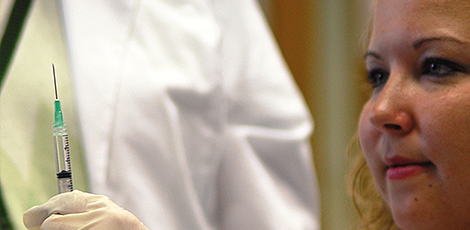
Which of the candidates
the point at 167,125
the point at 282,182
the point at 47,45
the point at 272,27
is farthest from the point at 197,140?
the point at 272,27

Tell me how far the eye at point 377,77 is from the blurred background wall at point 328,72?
0.78m

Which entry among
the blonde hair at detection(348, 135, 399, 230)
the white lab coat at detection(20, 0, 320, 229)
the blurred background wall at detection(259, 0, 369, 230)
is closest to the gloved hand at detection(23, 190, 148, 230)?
the white lab coat at detection(20, 0, 320, 229)

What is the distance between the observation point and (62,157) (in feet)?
1.97

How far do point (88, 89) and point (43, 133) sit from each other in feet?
0.34

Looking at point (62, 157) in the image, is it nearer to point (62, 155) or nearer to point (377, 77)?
point (62, 155)

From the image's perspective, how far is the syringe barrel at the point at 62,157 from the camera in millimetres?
593

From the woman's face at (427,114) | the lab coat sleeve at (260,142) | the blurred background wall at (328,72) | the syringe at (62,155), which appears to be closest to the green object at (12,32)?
the syringe at (62,155)

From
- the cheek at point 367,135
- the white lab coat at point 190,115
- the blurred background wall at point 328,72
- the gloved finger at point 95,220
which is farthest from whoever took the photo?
the blurred background wall at point 328,72

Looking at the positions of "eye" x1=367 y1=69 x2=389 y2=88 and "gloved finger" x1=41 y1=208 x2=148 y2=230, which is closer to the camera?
"gloved finger" x1=41 y1=208 x2=148 y2=230

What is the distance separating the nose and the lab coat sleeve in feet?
0.95

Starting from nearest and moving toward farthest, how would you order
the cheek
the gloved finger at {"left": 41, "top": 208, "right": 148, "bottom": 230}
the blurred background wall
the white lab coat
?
the gloved finger at {"left": 41, "top": 208, "right": 148, "bottom": 230}
the cheek
the white lab coat
the blurred background wall

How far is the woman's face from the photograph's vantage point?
559 millimetres

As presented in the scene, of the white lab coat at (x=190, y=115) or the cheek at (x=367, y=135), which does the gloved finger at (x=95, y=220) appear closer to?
the white lab coat at (x=190, y=115)

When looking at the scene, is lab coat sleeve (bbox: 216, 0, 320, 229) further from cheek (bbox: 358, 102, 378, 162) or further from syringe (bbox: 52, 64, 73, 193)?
syringe (bbox: 52, 64, 73, 193)
